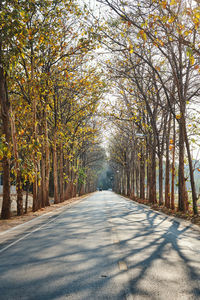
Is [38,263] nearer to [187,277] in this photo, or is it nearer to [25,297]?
[25,297]

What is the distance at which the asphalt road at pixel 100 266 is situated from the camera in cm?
485

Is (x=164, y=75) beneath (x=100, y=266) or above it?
above

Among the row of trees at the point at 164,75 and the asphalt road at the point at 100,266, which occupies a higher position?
the row of trees at the point at 164,75

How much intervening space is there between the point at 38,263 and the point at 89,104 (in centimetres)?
2272

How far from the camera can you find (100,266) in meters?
6.31

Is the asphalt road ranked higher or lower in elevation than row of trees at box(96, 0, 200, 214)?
lower

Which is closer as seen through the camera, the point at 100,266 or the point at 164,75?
the point at 100,266

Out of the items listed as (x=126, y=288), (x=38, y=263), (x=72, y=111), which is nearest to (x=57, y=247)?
(x=38, y=263)

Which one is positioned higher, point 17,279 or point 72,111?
point 72,111

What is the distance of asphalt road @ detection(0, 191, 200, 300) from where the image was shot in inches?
191

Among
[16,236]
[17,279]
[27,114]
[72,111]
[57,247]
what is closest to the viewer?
[17,279]

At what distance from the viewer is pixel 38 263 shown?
6.69m

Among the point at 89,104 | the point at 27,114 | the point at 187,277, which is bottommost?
the point at 187,277

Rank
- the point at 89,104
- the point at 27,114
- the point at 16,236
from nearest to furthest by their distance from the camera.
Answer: the point at 16,236
the point at 27,114
the point at 89,104
